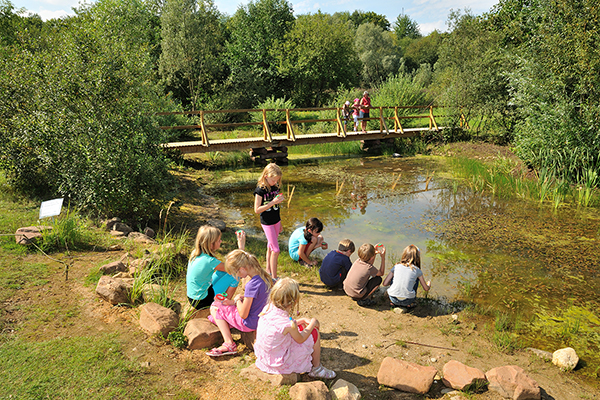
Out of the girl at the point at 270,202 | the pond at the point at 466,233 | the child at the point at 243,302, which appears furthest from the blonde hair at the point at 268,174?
the pond at the point at 466,233

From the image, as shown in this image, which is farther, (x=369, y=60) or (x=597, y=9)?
(x=369, y=60)

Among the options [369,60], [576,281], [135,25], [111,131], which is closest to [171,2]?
[135,25]

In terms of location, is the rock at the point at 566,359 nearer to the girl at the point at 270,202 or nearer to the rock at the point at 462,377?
the rock at the point at 462,377

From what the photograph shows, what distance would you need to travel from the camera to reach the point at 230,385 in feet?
10.3

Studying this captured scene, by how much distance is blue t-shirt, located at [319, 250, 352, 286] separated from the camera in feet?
17.0

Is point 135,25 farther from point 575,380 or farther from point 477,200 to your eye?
point 575,380

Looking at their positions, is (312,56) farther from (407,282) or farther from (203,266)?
Answer: (203,266)

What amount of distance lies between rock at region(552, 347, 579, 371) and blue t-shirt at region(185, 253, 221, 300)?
3.44 m

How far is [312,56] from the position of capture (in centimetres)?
2728

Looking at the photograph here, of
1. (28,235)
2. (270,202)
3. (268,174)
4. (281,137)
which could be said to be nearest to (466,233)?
(270,202)

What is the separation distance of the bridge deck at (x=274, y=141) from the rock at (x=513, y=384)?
381 inches

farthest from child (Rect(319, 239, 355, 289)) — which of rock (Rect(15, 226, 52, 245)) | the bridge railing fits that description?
the bridge railing

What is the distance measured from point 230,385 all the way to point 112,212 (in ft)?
16.4

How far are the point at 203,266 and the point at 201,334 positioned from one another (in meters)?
0.67
